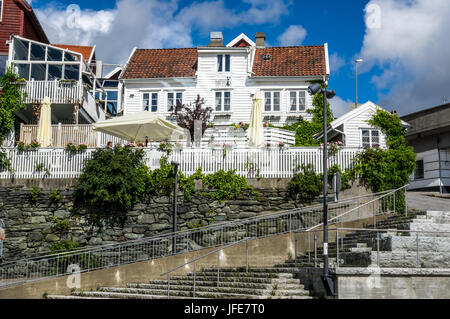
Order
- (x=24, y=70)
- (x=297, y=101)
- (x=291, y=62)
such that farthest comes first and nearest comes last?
(x=291, y=62) < (x=297, y=101) < (x=24, y=70)

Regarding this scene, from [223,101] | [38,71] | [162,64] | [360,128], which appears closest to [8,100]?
[38,71]

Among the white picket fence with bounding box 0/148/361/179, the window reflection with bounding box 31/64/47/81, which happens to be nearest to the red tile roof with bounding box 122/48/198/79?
the window reflection with bounding box 31/64/47/81

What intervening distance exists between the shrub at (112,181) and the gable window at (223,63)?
13.0 meters

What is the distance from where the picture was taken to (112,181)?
22.3 metres

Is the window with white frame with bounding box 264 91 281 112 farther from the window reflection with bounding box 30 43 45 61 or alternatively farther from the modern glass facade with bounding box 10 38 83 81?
the window reflection with bounding box 30 43 45 61

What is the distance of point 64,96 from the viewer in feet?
98.4

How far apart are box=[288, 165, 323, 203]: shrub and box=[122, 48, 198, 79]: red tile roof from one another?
14.4m

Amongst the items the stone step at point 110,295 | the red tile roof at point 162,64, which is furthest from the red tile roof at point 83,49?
the stone step at point 110,295

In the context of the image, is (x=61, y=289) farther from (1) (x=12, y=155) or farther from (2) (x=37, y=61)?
(2) (x=37, y=61)

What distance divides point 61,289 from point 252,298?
7.03m

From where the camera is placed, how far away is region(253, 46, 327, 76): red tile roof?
34156 millimetres

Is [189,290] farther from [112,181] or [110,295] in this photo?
[112,181]

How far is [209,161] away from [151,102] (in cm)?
1246
